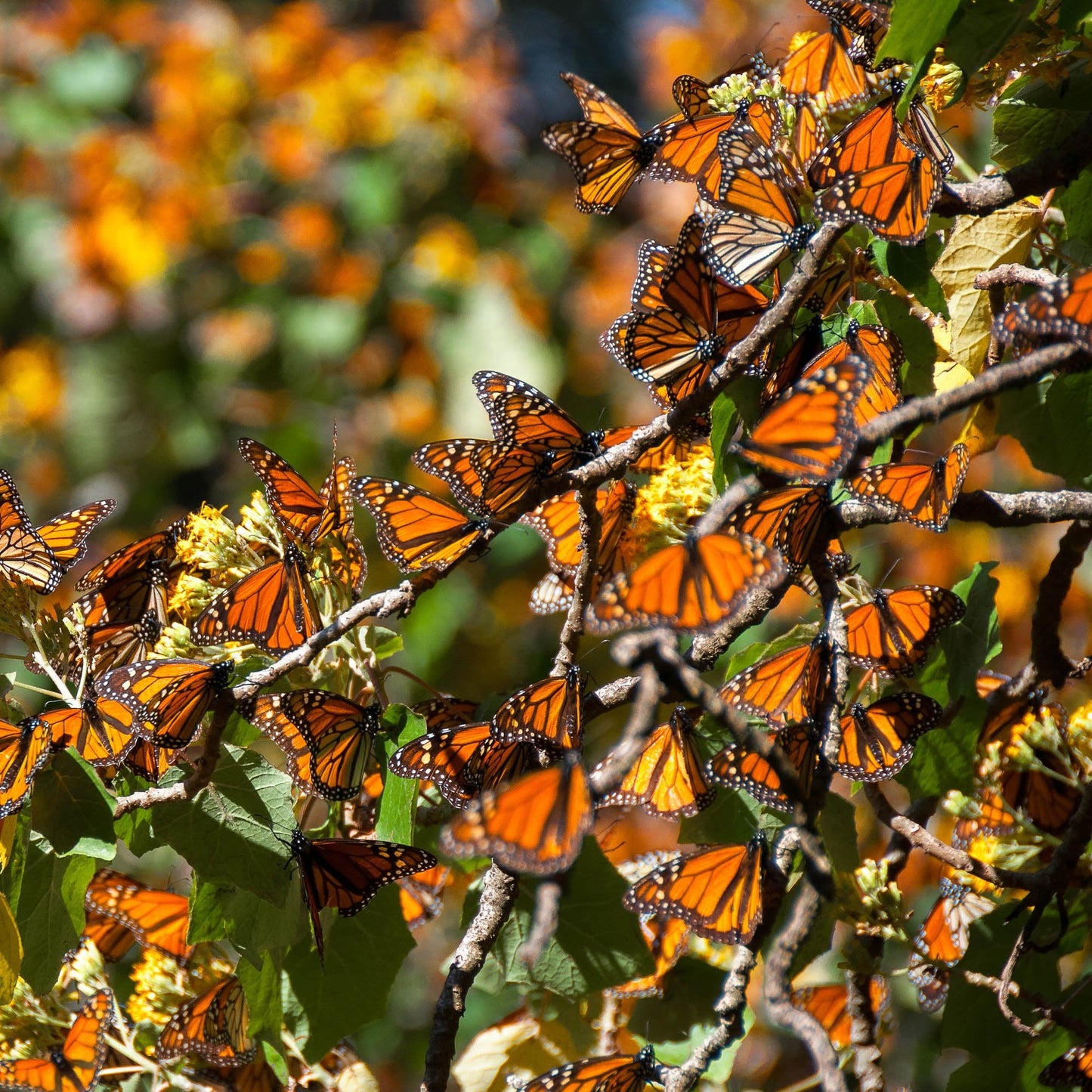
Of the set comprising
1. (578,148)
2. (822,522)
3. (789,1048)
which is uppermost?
(578,148)

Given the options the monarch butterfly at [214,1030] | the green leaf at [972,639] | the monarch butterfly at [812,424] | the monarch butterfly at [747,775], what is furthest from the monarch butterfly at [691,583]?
the monarch butterfly at [214,1030]

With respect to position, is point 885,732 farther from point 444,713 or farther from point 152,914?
point 152,914

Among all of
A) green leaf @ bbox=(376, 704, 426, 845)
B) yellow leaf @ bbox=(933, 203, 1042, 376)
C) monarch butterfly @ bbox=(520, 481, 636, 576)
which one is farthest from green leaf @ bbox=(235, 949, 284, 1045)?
yellow leaf @ bbox=(933, 203, 1042, 376)

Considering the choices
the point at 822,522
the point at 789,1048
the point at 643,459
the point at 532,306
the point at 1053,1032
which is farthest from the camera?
the point at 532,306

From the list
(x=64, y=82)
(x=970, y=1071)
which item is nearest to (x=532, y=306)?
(x=64, y=82)

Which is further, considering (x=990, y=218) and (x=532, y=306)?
(x=532, y=306)

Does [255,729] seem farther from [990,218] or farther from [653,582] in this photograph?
[990,218]
